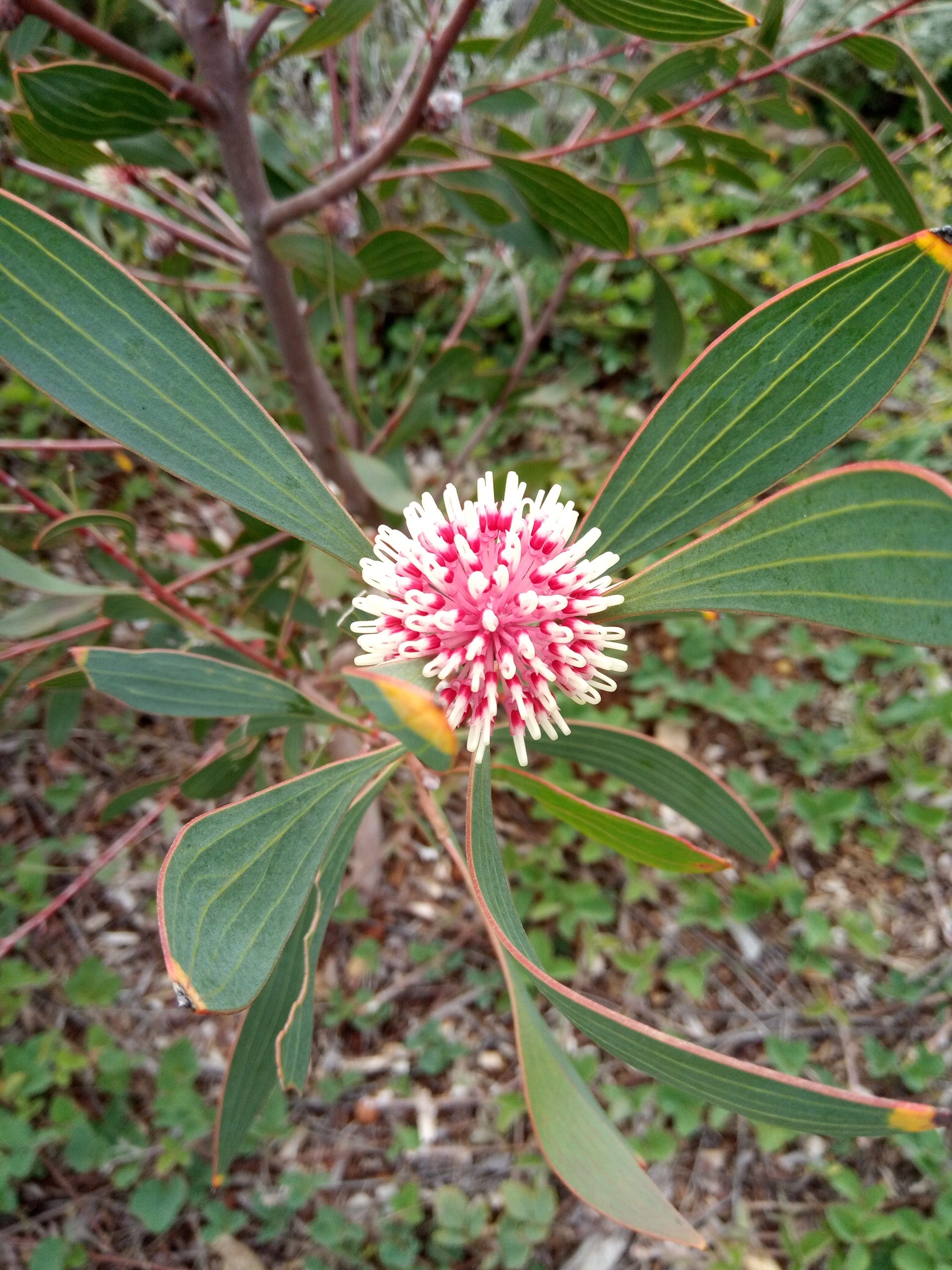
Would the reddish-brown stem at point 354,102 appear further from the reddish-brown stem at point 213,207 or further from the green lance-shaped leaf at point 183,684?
the green lance-shaped leaf at point 183,684

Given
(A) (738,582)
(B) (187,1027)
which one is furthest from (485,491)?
(B) (187,1027)

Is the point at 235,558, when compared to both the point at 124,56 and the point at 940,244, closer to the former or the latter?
the point at 124,56

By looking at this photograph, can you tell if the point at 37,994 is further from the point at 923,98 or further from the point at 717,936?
the point at 923,98

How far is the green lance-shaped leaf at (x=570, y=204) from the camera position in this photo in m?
0.97

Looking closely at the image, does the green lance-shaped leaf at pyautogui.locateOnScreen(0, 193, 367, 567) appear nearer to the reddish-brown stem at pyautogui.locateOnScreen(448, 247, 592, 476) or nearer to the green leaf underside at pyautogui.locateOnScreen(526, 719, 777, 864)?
the green leaf underside at pyautogui.locateOnScreen(526, 719, 777, 864)

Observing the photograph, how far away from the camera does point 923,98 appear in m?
0.92

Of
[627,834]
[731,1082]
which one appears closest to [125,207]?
[627,834]

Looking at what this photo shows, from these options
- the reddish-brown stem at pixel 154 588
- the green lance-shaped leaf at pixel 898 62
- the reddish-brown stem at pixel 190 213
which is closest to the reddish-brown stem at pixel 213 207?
the reddish-brown stem at pixel 190 213

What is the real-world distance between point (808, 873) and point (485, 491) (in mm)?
1215

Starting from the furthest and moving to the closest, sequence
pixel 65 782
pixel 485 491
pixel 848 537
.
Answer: pixel 65 782 < pixel 485 491 < pixel 848 537

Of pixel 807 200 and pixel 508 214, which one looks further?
pixel 807 200

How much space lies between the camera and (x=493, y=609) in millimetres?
667

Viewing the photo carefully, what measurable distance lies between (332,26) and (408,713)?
0.88 meters

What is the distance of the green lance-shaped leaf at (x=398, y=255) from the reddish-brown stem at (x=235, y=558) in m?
0.47
